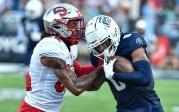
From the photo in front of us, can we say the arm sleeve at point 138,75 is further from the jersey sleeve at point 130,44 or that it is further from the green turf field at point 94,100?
the green turf field at point 94,100

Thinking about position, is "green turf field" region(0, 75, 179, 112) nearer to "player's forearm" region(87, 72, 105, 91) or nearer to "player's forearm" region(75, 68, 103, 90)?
"player's forearm" region(87, 72, 105, 91)

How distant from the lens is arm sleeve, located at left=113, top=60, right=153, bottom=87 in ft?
17.7

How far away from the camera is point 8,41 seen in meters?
15.0

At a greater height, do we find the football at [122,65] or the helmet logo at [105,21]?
the helmet logo at [105,21]

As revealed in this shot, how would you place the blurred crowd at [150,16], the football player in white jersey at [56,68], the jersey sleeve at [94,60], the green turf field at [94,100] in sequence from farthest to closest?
the blurred crowd at [150,16] → the green turf field at [94,100] → the jersey sleeve at [94,60] → the football player in white jersey at [56,68]

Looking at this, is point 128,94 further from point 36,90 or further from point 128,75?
point 36,90

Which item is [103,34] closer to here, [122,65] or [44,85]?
[122,65]

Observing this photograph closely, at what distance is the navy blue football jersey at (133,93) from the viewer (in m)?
5.58

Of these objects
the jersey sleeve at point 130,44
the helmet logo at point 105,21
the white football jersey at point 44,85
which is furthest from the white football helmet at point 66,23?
the jersey sleeve at point 130,44

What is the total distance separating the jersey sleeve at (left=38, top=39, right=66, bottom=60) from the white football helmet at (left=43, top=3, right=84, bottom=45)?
15 centimetres

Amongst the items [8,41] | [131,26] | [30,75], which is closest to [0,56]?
[8,41]

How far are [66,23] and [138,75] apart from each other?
0.81 metres

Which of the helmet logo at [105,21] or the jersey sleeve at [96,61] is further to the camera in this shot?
the jersey sleeve at [96,61]

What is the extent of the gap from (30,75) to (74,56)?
410 mm
